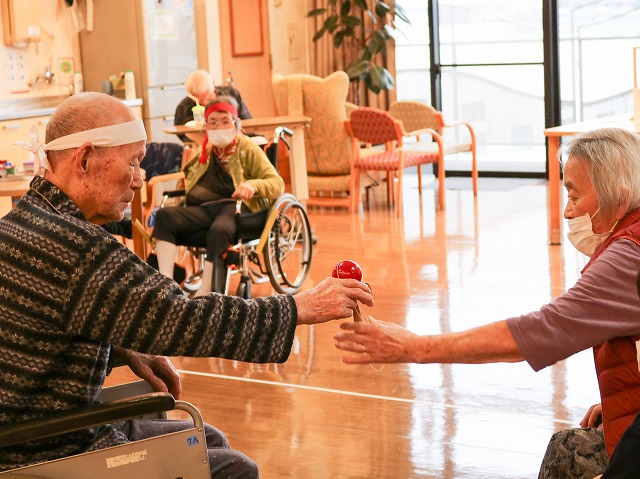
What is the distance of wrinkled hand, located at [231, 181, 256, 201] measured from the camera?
5102 mm

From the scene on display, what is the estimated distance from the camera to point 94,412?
1794mm

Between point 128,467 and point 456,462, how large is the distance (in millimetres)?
1589

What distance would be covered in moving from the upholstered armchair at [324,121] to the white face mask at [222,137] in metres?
2.99

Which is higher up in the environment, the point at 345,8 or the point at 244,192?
the point at 345,8

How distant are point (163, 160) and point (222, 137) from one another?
100 cm

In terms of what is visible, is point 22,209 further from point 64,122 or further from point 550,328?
point 550,328

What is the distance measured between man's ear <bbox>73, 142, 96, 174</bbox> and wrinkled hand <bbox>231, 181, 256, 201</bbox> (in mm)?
3161

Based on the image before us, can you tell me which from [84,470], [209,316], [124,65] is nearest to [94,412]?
[84,470]

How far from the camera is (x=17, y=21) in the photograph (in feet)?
27.5

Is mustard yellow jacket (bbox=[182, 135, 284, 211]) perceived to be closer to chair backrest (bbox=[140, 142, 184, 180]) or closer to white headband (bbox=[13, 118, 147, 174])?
chair backrest (bbox=[140, 142, 184, 180])

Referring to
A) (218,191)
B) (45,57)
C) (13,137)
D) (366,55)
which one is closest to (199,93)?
(13,137)

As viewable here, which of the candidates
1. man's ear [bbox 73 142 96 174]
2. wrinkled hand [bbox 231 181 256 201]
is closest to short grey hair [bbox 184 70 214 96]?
wrinkled hand [bbox 231 181 256 201]

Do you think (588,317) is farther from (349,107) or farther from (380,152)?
(349,107)

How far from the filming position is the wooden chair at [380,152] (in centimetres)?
796
